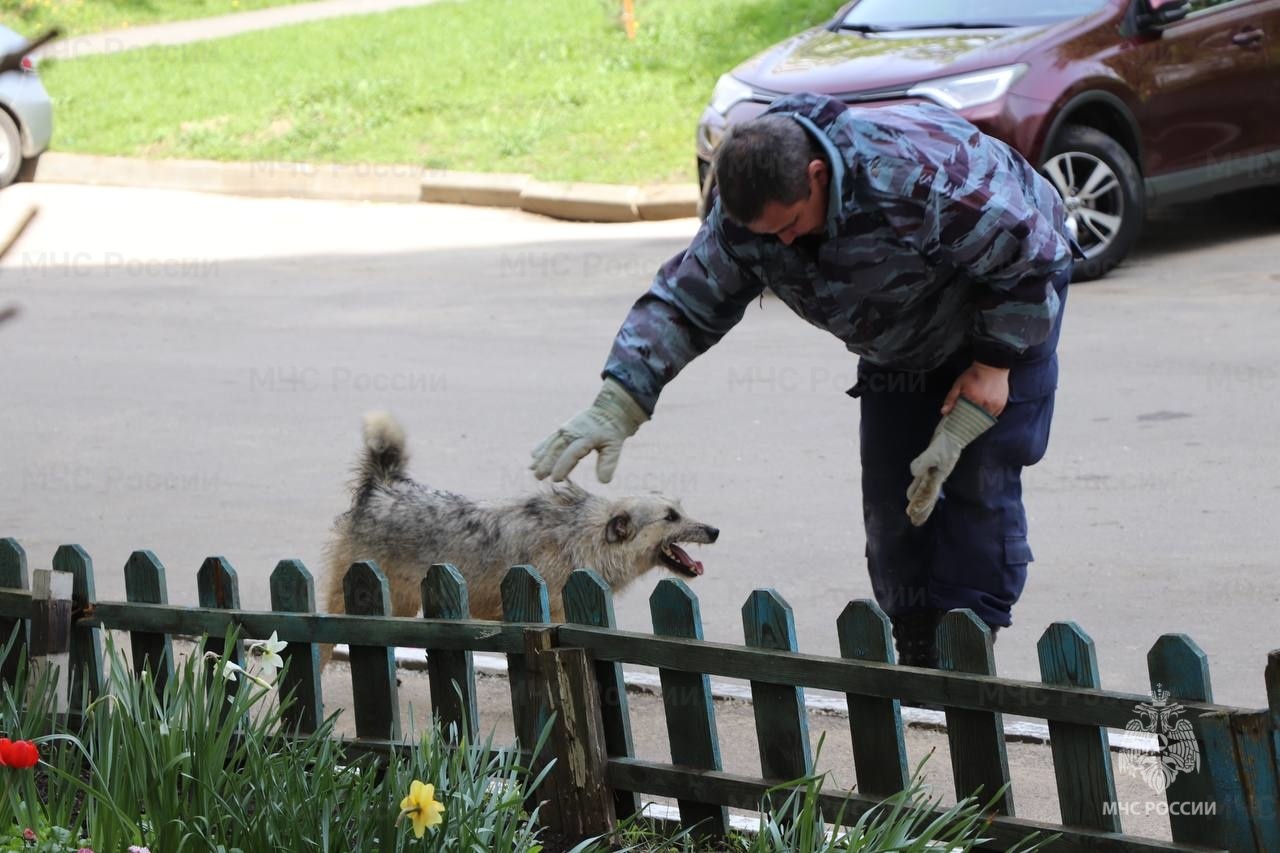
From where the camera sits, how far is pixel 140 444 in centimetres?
796

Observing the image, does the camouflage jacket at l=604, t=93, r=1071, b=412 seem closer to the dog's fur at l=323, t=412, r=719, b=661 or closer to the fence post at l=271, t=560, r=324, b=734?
the fence post at l=271, t=560, r=324, b=734

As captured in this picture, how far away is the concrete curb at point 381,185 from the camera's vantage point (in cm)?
1320

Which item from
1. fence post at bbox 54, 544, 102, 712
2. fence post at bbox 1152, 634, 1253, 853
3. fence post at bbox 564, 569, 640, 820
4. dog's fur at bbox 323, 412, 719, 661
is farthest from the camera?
dog's fur at bbox 323, 412, 719, 661

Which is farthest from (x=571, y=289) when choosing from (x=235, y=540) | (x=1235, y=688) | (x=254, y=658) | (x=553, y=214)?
(x=1235, y=688)

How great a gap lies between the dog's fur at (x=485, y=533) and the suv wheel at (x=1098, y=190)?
527cm

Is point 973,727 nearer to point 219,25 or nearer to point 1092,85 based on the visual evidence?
point 1092,85

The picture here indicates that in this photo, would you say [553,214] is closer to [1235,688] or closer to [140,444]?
[140,444]

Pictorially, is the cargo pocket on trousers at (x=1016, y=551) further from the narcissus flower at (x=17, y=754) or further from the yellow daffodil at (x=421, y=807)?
the narcissus flower at (x=17, y=754)

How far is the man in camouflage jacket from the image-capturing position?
354 cm

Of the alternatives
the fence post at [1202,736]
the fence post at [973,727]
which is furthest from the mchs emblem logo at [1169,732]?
the fence post at [973,727]

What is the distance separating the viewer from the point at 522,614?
3.62 metres

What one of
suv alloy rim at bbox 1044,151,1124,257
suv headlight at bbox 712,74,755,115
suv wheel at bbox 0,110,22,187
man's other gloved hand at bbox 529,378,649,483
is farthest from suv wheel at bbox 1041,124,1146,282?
suv wheel at bbox 0,110,22,187

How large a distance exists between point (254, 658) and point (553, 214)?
8.96 m

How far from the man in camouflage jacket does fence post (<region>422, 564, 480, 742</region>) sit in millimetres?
398
